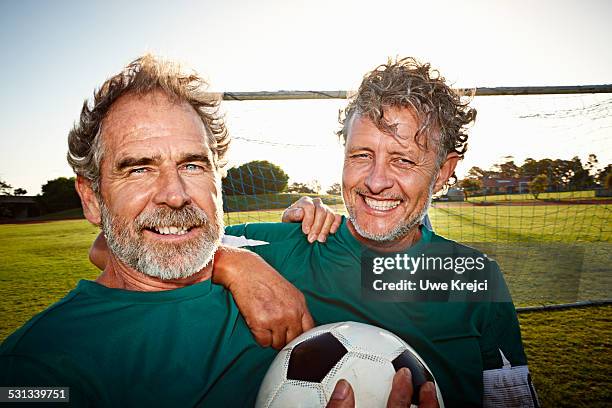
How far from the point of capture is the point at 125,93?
201cm

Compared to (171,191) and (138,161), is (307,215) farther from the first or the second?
(138,161)

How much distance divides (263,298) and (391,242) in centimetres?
91

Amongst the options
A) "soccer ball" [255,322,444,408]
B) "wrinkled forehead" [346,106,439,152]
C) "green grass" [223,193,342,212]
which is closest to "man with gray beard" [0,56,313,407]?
"soccer ball" [255,322,444,408]

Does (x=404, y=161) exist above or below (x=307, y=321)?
above

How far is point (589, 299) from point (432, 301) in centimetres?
593

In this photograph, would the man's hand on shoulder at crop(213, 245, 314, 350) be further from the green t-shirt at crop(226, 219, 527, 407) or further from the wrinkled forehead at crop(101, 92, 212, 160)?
the wrinkled forehead at crop(101, 92, 212, 160)

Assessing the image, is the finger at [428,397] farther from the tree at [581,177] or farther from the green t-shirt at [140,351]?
the tree at [581,177]

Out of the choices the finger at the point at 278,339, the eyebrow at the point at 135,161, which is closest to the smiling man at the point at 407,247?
Result: the finger at the point at 278,339

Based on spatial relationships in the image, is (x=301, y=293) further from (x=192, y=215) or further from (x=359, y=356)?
(x=192, y=215)

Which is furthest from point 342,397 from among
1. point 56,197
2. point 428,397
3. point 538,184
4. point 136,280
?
point 56,197

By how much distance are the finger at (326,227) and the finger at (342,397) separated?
1.06 metres

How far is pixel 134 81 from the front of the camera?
2021 mm

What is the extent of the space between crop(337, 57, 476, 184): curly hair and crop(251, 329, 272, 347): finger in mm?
1345

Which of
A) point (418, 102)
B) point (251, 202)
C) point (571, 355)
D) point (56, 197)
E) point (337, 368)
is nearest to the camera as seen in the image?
point (337, 368)
